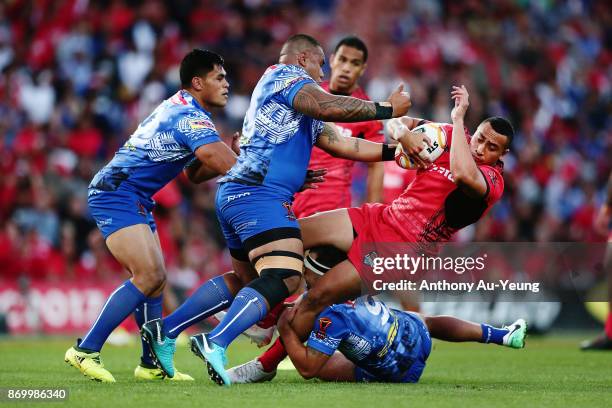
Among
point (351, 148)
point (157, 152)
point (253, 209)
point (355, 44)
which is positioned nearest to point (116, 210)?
A: point (157, 152)

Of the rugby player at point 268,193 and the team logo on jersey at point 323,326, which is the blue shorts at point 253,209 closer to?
the rugby player at point 268,193

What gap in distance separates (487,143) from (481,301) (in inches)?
271

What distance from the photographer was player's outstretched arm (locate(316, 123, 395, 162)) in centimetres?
773

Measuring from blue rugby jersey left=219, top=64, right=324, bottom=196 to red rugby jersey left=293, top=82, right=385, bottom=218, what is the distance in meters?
2.57

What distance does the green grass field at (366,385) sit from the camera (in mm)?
5930

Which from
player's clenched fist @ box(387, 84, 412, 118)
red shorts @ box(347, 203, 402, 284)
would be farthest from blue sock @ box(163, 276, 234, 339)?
player's clenched fist @ box(387, 84, 412, 118)

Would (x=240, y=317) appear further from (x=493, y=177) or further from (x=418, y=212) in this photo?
(x=493, y=177)

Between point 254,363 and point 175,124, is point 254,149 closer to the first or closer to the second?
point 175,124

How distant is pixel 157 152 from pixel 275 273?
146 cm

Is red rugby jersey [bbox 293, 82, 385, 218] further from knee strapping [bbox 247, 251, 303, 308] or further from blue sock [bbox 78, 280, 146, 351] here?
knee strapping [bbox 247, 251, 303, 308]

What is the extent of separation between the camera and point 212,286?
7.44 meters

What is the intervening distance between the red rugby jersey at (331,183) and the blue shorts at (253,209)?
8.74 feet

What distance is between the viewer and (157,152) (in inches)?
293

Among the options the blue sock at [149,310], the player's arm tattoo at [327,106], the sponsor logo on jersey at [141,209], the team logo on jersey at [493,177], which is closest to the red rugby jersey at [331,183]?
the blue sock at [149,310]
